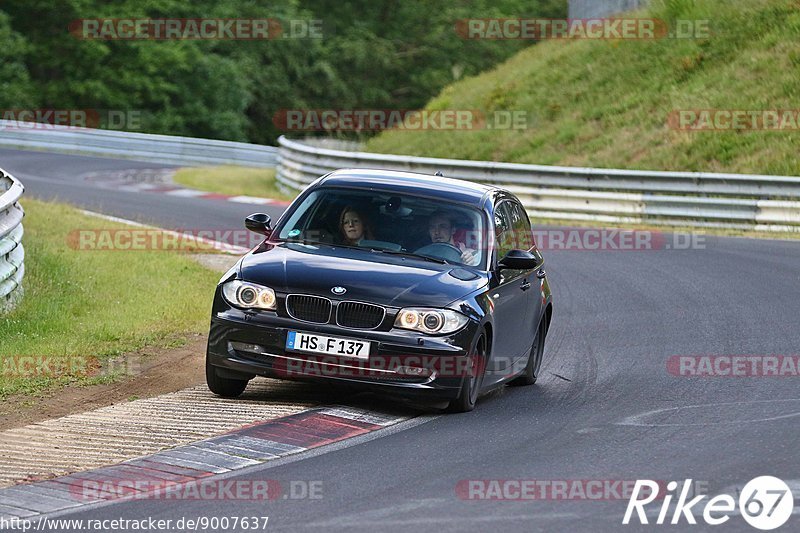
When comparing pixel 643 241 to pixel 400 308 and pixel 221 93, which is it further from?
pixel 221 93

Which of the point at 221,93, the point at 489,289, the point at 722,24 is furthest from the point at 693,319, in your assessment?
the point at 221,93

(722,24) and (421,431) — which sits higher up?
(722,24)

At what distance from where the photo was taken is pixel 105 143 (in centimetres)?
4119

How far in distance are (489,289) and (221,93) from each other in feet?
172

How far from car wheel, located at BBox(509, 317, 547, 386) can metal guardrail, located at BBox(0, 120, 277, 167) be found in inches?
1197

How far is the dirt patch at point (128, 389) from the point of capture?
9.51 metres

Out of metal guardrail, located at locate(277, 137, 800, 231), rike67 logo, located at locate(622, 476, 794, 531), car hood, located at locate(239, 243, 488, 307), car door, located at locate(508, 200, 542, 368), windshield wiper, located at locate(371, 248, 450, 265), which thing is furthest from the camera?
metal guardrail, located at locate(277, 137, 800, 231)

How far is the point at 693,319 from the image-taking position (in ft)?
48.0

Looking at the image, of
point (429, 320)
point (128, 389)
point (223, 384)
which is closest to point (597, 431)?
point (429, 320)

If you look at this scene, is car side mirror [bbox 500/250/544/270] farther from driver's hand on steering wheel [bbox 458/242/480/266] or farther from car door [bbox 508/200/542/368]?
car door [bbox 508/200/542/368]

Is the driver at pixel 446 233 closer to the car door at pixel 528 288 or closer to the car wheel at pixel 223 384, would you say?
the car door at pixel 528 288

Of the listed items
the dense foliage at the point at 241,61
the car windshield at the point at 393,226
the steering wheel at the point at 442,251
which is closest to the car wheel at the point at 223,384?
the car windshield at the point at 393,226

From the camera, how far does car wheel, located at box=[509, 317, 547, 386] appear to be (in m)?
11.4

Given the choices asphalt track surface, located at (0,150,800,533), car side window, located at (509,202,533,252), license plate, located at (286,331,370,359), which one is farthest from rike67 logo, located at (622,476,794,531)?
car side window, located at (509,202,533,252)
